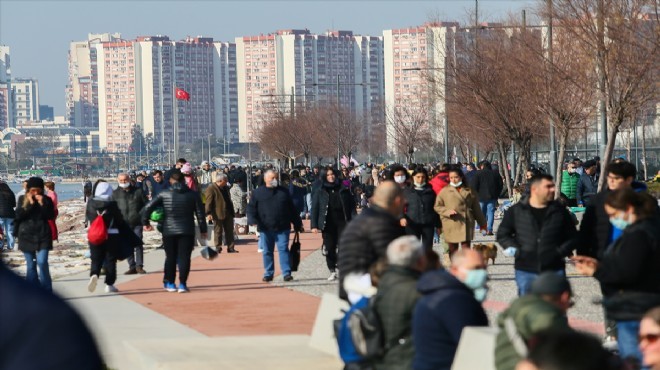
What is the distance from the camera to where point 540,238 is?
11750mm

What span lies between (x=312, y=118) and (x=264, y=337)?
89.8 meters

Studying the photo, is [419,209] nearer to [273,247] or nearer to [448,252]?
[448,252]

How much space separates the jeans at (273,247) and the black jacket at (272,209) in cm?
10

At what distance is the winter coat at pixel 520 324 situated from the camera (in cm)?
675

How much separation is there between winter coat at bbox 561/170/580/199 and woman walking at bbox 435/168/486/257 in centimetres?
1171

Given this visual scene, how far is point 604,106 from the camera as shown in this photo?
2539 centimetres

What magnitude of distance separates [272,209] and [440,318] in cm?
1157

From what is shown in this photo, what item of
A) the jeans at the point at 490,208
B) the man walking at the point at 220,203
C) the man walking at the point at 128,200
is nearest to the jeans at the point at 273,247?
the man walking at the point at 128,200

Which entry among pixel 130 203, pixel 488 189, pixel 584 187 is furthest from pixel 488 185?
pixel 130 203

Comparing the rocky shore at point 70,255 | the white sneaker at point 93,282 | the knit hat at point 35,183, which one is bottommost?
the rocky shore at point 70,255

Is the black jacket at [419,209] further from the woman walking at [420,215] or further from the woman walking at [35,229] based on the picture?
the woman walking at [35,229]

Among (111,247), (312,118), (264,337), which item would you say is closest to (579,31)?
(111,247)

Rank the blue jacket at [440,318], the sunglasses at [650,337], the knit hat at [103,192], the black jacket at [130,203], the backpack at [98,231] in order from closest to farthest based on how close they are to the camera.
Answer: the sunglasses at [650,337] < the blue jacket at [440,318] < the backpack at [98,231] < the knit hat at [103,192] < the black jacket at [130,203]

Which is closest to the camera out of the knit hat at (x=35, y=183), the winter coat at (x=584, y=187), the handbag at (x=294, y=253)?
the knit hat at (x=35, y=183)
